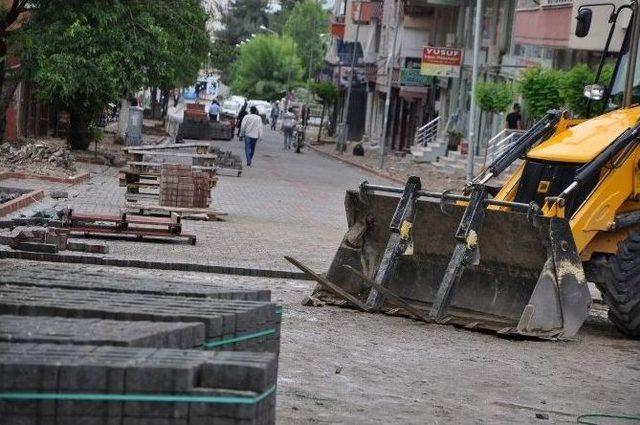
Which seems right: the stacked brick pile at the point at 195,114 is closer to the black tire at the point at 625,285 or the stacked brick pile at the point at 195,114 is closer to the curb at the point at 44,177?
the curb at the point at 44,177

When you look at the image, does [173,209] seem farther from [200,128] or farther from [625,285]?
[200,128]

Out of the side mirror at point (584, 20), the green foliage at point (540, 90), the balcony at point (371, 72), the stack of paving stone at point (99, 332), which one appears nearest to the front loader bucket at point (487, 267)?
the side mirror at point (584, 20)

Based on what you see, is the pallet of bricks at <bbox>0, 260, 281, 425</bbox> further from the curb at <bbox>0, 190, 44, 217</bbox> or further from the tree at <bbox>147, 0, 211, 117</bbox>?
the tree at <bbox>147, 0, 211, 117</bbox>

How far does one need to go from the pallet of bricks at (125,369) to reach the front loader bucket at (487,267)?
246 inches

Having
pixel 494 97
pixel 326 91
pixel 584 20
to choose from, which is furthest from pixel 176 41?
pixel 326 91

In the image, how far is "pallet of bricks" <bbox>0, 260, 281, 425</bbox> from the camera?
Answer: 686 centimetres

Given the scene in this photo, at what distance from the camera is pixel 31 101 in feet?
164

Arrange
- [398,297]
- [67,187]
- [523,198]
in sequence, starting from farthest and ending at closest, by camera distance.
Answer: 1. [67,187]
2. [523,198]
3. [398,297]

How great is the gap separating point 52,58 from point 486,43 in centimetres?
2326

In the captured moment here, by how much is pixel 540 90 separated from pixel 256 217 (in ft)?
51.1

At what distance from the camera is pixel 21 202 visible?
969 inches

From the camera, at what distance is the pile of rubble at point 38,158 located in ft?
108

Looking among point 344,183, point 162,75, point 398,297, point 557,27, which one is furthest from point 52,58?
point 398,297

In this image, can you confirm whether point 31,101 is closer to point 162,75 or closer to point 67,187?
point 162,75
